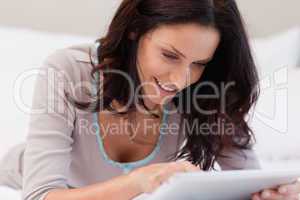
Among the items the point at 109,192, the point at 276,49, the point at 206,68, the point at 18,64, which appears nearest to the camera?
the point at 109,192

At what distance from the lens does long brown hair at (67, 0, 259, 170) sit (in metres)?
0.85

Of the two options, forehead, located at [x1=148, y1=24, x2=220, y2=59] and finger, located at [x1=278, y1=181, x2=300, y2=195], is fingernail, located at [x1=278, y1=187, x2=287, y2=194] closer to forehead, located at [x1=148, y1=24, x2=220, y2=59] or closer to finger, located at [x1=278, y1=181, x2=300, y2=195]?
finger, located at [x1=278, y1=181, x2=300, y2=195]

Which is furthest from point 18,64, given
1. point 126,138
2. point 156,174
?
point 156,174

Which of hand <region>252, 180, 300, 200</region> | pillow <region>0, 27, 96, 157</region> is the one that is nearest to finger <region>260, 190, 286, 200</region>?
hand <region>252, 180, 300, 200</region>

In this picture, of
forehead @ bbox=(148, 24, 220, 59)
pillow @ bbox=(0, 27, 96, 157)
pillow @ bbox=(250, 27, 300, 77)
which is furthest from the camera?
pillow @ bbox=(250, 27, 300, 77)

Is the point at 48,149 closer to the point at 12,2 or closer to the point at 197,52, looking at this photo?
the point at 197,52

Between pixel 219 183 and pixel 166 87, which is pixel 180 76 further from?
pixel 219 183

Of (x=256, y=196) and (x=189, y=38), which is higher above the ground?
(x=189, y=38)

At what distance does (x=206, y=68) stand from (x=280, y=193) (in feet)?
1.11

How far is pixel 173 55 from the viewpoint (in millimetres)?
865

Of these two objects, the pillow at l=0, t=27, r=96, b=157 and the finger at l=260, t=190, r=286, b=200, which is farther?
the pillow at l=0, t=27, r=96, b=157

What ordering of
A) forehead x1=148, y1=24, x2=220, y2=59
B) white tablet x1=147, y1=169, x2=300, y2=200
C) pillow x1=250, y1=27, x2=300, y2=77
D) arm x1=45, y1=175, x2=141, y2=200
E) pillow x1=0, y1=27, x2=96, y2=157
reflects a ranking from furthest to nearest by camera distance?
pillow x1=250, y1=27, x2=300, y2=77 < pillow x1=0, y1=27, x2=96, y2=157 < forehead x1=148, y1=24, x2=220, y2=59 < arm x1=45, y1=175, x2=141, y2=200 < white tablet x1=147, y1=169, x2=300, y2=200

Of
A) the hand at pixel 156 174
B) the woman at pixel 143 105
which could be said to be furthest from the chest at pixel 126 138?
the hand at pixel 156 174

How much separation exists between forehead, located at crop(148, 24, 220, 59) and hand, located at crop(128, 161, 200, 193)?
9.4 inches
